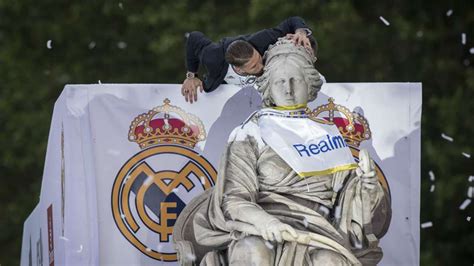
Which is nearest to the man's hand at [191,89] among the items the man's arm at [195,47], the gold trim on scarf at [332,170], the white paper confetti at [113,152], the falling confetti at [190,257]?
the man's arm at [195,47]

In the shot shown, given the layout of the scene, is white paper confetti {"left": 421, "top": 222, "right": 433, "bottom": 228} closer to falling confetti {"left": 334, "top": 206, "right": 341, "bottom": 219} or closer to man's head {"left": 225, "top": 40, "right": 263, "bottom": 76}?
man's head {"left": 225, "top": 40, "right": 263, "bottom": 76}

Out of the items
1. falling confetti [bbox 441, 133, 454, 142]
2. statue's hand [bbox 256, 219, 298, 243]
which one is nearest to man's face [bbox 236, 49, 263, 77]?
statue's hand [bbox 256, 219, 298, 243]

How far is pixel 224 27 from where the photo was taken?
22047mm

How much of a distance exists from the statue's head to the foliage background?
8.63 meters

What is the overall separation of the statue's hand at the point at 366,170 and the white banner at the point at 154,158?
1.47 m

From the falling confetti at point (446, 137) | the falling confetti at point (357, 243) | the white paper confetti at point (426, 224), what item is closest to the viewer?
the falling confetti at point (357, 243)

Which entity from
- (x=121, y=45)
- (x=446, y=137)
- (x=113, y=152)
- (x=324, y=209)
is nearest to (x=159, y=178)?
(x=113, y=152)

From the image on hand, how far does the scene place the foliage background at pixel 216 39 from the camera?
69.4 ft

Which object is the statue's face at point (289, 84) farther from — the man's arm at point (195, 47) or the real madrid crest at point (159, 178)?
the man's arm at point (195, 47)

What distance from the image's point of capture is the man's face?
12.5 m

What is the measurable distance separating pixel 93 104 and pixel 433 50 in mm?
9367

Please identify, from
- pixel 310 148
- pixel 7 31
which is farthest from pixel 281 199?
pixel 7 31

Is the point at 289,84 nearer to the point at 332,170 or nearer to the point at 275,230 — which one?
the point at 332,170

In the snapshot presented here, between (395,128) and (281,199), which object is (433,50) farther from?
(281,199)
